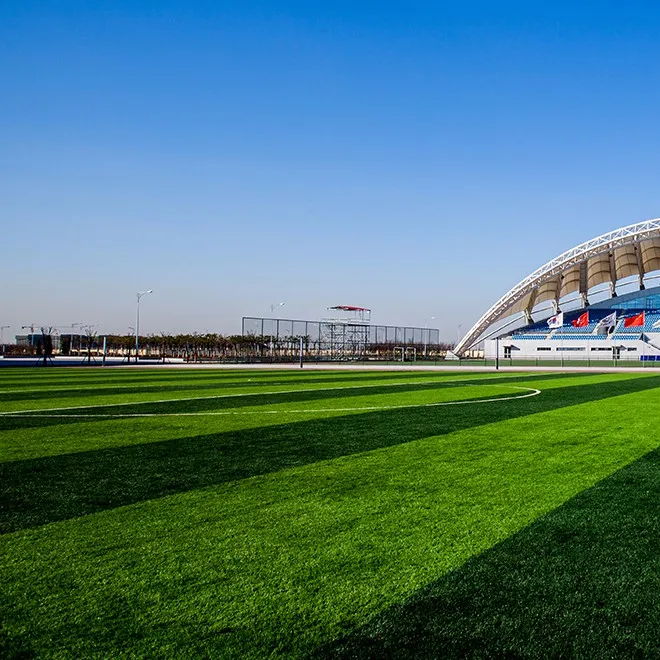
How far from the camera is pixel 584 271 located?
9144 cm

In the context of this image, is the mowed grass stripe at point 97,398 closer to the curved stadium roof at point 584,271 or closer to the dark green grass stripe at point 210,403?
the dark green grass stripe at point 210,403

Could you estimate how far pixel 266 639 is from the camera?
2803 millimetres

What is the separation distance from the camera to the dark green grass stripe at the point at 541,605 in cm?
276

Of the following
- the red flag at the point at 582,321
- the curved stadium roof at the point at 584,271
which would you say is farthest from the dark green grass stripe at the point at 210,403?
the red flag at the point at 582,321

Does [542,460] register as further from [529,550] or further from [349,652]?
[349,652]

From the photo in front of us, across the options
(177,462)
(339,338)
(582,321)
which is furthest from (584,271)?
(177,462)

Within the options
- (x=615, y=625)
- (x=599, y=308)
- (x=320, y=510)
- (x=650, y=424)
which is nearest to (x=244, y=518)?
(x=320, y=510)

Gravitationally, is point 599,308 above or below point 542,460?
above

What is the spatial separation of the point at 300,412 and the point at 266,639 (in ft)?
31.5

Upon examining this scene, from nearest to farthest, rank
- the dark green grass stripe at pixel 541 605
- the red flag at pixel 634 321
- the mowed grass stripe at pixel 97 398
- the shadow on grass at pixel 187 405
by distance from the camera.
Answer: the dark green grass stripe at pixel 541 605, the shadow on grass at pixel 187 405, the mowed grass stripe at pixel 97 398, the red flag at pixel 634 321

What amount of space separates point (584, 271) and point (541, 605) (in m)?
95.5

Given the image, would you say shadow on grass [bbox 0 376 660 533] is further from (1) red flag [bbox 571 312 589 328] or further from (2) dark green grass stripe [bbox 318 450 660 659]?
(1) red flag [bbox 571 312 589 328]

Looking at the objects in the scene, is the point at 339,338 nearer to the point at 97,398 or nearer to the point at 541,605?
the point at 97,398

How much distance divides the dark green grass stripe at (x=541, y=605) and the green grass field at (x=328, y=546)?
12 mm
